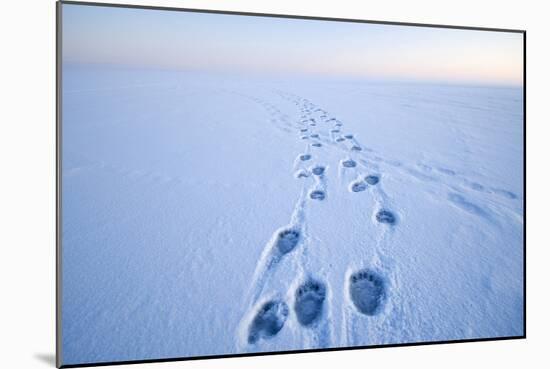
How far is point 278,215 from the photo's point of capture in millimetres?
1794

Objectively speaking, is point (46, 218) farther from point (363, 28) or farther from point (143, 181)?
point (363, 28)

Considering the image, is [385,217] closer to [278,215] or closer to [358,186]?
[358,186]

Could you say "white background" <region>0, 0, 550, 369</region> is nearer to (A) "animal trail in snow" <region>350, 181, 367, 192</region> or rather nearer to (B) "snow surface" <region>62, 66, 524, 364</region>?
(B) "snow surface" <region>62, 66, 524, 364</region>

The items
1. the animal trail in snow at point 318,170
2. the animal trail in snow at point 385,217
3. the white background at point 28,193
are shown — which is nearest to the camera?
the white background at point 28,193

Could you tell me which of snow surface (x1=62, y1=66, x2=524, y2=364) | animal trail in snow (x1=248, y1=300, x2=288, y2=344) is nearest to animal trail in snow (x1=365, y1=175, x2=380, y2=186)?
snow surface (x1=62, y1=66, x2=524, y2=364)

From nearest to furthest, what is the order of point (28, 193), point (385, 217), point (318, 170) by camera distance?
point (28, 193), point (385, 217), point (318, 170)

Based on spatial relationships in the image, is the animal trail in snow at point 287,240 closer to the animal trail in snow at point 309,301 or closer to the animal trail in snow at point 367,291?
the animal trail in snow at point 309,301

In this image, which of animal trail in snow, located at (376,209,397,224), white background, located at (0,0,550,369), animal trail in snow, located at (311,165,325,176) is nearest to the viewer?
white background, located at (0,0,550,369)

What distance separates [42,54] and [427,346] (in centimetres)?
170

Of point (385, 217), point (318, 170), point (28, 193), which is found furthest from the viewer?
point (318, 170)

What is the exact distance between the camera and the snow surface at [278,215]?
1.60 meters

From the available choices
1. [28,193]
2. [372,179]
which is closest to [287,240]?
[372,179]

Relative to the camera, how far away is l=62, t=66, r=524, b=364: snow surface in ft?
5.25

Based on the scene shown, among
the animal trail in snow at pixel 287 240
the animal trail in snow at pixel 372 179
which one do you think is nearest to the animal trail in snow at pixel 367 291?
the animal trail in snow at pixel 287 240
